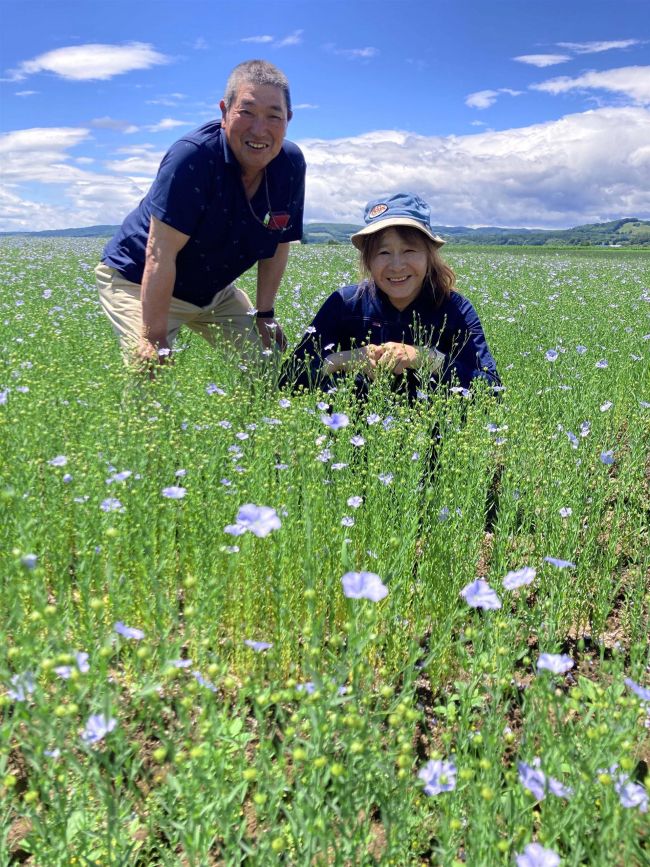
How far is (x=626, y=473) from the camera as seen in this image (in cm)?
269

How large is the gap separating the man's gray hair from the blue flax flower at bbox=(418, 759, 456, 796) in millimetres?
3046

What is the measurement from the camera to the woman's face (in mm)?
3467

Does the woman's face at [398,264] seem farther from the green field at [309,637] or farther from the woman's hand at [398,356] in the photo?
the green field at [309,637]

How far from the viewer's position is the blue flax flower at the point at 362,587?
1326 millimetres

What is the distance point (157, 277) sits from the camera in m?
3.46

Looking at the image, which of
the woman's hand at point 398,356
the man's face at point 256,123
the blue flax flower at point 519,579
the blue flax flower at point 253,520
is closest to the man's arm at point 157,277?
the man's face at point 256,123

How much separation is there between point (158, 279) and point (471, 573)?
218 centimetres

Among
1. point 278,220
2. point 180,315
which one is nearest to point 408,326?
point 278,220

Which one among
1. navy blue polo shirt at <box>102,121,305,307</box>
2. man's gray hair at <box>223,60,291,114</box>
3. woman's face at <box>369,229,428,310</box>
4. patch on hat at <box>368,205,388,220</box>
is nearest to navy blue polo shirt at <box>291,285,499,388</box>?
woman's face at <box>369,229,428,310</box>

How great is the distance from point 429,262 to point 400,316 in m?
0.34

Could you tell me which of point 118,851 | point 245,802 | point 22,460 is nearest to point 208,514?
point 22,460

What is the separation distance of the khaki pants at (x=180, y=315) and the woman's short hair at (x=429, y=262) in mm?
785

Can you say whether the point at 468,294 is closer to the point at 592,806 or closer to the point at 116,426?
the point at 116,426

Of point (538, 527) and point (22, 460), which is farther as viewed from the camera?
point (538, 527)
